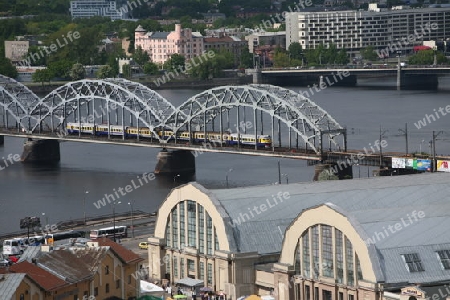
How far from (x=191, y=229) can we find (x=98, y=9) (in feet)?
523

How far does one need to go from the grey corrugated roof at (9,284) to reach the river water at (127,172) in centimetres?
1809

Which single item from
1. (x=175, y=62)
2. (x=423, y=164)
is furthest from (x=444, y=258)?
(x=175, y=62)

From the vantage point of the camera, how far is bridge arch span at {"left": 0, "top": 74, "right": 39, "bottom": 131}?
75750mm

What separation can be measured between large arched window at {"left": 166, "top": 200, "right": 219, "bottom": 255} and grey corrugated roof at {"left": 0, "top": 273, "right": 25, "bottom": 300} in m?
6.40

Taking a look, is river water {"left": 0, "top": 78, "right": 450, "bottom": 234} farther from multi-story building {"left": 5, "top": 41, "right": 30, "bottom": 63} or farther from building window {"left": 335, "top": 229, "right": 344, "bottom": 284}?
multi-story building {"left": 5, "top": 41, "right": 30, "bottom": 63}

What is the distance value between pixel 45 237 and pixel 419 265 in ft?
46.2

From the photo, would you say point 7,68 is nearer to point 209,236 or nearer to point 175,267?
point 175,267

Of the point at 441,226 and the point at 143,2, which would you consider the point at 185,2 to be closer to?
the point at 143,2

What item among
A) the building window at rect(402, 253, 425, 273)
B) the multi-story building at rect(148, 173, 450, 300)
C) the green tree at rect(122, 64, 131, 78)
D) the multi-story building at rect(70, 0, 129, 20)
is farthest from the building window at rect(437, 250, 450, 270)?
the multi-story building at rect(70, 0, 129, 20)

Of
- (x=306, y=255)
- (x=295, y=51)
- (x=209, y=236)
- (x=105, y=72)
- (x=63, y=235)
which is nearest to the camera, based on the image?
(x=306, y=255)

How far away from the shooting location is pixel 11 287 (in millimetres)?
29078

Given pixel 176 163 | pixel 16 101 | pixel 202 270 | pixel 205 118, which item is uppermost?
pixel 205 118

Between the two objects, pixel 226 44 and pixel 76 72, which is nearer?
pixel 76 72

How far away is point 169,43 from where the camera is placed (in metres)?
140
